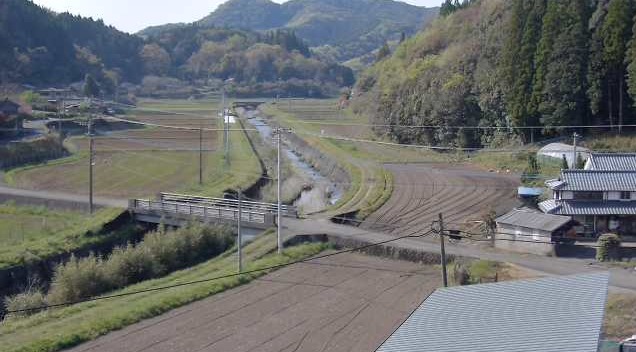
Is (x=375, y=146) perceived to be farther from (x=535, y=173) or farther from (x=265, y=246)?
(x=265, y=246)

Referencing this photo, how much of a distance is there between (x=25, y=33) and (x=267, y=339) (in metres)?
66.3

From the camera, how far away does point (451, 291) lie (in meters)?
9.35

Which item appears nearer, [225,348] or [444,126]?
[225,348]

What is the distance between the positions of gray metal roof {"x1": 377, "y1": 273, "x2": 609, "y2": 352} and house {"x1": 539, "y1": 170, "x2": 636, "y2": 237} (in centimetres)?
821

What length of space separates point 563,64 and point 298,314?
16.3m

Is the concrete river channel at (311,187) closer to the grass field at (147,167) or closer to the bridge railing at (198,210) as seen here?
the grass field at (147,167)

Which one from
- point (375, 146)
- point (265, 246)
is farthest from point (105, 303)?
point (375, 146)

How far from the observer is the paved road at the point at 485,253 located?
13.6 metres

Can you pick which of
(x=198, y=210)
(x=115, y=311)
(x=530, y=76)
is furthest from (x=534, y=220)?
(x=530, y=76)

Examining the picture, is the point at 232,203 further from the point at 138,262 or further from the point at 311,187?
the point at 311,187

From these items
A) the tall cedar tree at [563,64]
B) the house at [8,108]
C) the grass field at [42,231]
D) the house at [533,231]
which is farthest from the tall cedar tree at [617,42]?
the house at [8,108]

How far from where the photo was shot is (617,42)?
23.9 metres

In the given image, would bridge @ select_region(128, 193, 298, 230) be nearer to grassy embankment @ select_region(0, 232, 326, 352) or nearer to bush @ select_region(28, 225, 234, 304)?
bush @ select_region(28, 225, 234, 304)

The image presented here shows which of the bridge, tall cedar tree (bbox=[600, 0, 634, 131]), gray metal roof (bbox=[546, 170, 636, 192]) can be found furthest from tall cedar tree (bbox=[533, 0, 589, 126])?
the bridge
